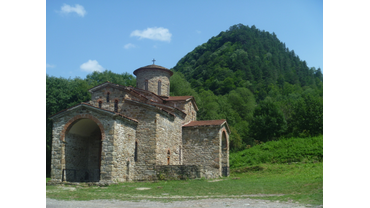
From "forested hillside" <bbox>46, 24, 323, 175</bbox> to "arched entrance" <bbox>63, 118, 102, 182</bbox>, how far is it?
12661 millimetres

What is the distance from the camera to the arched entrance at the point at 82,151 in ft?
60.3

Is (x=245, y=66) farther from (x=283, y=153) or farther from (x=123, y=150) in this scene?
(x=123, y=150)

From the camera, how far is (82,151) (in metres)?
20.0

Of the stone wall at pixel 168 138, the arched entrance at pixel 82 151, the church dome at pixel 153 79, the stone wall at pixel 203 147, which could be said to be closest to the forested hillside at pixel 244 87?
the church dome at pixel 153 79

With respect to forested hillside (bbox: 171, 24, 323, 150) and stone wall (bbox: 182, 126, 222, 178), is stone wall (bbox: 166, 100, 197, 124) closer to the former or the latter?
stone wall (bbox: 182, 126, 222, 178)

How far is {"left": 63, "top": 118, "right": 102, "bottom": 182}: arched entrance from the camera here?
1838 cm

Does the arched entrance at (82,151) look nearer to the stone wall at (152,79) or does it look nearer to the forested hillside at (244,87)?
the stone wall at (152,79)

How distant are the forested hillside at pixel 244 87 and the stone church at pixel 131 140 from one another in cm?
1291

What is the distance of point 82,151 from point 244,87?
46148 mm
